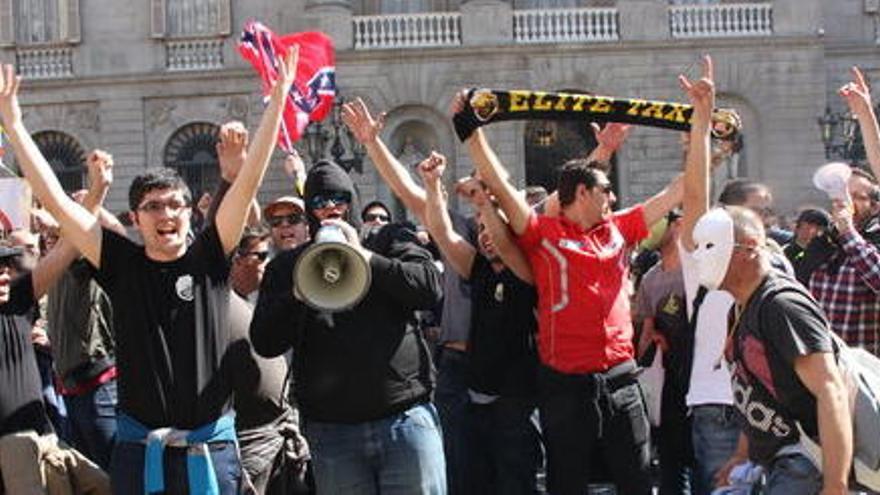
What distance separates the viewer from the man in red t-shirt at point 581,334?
20.8ft

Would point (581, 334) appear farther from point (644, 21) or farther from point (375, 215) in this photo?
point (644, 21)

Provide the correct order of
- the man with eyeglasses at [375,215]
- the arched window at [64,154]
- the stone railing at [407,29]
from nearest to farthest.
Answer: the man with eyeglasses at [375,215], the stone railing at [407,29], the arched window at [64,154]

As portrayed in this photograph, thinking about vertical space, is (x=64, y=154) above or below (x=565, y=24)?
below

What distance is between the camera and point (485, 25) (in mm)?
28359

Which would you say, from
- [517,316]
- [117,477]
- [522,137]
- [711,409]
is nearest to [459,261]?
[517,316]

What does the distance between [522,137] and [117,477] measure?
2342cm

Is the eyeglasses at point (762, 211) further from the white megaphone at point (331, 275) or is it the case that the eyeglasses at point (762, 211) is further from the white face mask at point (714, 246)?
the white megaphone at point (331, 275)

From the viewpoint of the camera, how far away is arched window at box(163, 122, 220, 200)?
28906 mm

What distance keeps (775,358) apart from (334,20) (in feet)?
79.7

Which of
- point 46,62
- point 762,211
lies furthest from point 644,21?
point 762,211

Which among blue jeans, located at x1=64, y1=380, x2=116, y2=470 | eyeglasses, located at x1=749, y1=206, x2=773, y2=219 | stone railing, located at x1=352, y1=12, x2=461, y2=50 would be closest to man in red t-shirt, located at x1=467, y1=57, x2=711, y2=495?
eyeglasses, located at x1=749, y1=206, x2=773, y2=219

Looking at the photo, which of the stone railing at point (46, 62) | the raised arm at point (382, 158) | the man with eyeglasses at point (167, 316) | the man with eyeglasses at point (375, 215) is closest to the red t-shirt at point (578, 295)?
the raised arm at point (382, 158)

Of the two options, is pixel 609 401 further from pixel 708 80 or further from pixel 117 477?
pixel 117 477

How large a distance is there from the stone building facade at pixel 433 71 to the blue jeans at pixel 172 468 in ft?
73.8
